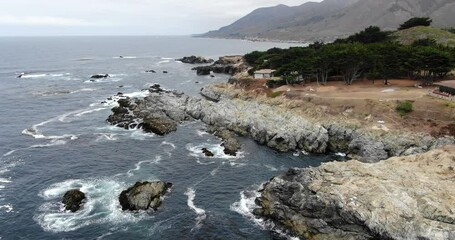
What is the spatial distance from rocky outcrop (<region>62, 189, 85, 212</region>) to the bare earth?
150ft

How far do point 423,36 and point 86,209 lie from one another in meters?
126

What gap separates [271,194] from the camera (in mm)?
48719

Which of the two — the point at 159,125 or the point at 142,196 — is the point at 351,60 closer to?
the point at 159,125

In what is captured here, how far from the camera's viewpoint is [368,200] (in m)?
42.5

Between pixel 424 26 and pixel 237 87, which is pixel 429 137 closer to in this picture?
pixel 237 87

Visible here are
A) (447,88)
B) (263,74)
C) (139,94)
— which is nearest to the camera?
(447,88)

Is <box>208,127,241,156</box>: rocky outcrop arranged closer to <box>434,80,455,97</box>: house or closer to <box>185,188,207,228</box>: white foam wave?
<box>185,188,207,228</box>: white foam wave

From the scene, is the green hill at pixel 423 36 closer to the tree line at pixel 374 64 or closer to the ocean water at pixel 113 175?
the tree line at pixel 374 64

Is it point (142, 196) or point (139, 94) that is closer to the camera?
point (142, 196)

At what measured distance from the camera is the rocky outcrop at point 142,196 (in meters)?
48.6

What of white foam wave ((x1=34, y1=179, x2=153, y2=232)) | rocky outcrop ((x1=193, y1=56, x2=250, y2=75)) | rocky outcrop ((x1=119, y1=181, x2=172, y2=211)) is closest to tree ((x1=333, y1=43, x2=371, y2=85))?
rocky outcrop ((x1=119, y1=181, x2=172, y2=211))

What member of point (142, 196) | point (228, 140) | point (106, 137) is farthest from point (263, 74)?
point (142, 196)

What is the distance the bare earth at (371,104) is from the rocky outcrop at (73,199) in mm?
45835

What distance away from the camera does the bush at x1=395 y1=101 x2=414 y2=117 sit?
233ft
